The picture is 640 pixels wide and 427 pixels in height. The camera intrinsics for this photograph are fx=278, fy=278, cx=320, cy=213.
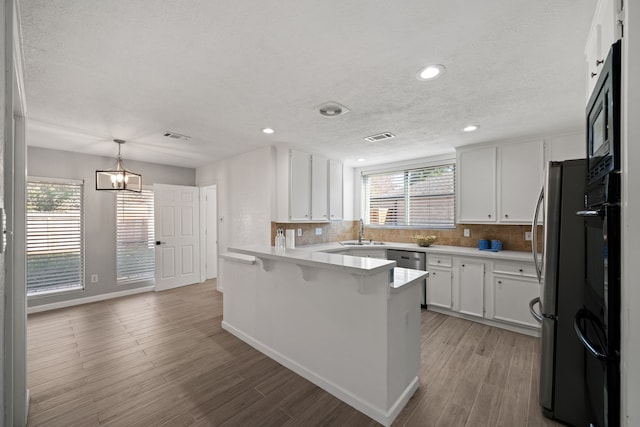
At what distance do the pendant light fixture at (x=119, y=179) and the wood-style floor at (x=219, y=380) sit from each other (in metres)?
1.91

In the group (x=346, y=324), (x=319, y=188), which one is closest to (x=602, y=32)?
(x=346, y=324)

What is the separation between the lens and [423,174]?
4859 mm

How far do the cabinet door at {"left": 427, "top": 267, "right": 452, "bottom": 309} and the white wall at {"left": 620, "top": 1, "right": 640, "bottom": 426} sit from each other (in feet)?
10.0

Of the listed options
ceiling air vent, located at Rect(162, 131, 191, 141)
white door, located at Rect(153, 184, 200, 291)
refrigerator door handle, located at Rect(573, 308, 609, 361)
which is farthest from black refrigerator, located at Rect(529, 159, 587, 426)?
white door, located at Rect(153, 184, 200, 291)

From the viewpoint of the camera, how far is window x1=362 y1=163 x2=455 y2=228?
461 centimetres

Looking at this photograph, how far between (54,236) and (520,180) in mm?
6713

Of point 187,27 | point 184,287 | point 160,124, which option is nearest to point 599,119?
point 187,27

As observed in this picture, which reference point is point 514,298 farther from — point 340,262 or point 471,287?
point 340,262

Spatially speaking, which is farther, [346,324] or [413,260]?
[413,260]

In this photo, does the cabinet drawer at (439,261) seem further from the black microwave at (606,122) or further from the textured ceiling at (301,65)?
the black microwave at (606,122)

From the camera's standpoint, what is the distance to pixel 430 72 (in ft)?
6.58

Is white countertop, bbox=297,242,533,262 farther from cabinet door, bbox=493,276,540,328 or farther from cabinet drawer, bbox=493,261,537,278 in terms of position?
cabinet door, bbox=493,276,540,328

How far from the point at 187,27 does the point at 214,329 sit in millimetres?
3122

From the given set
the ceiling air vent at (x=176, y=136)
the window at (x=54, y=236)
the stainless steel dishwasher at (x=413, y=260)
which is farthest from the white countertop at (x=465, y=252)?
the window at (x=54, y=236)
